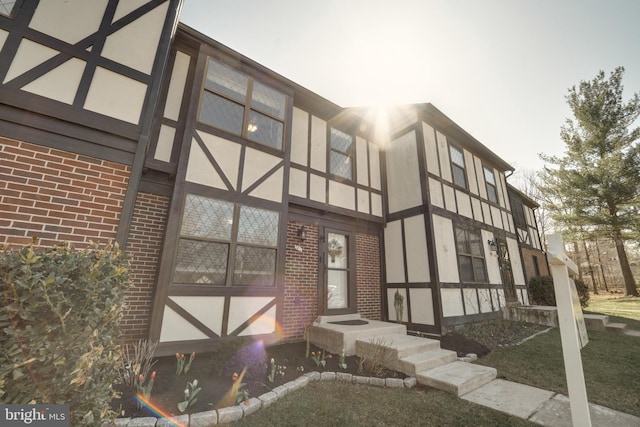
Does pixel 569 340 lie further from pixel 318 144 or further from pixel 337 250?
pixel 318 144

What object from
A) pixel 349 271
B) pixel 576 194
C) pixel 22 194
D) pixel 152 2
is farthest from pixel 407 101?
pixel 576 194

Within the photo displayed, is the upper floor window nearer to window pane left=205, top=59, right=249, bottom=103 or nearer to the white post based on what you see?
window pane left=205, top=59, right=249, bottom=103

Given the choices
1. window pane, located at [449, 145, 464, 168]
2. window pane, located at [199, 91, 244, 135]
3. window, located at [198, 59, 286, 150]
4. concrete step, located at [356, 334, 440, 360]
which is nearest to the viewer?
concrete step, located at [356, 334, 440, 360]

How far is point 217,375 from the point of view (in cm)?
340

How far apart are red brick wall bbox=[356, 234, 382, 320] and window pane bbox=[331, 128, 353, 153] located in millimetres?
2776

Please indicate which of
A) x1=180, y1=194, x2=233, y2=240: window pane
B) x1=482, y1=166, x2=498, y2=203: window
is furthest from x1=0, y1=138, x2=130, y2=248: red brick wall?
x1=482, y1=166, x2=498, y2=203: window

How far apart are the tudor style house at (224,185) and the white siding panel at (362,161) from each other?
49 millimetres

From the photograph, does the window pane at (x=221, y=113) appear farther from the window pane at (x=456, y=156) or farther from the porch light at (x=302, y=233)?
the window pane at (x=456, y=156)

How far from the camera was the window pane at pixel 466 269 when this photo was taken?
7.29 meters

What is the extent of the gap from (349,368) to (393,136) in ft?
23.5

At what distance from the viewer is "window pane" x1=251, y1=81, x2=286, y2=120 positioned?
5.86 m

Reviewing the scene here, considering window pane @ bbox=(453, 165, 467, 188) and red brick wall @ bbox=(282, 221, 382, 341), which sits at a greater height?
window pane @ bbox=(453, 165, 467, 188)

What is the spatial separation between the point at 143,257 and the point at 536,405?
6.11 meters

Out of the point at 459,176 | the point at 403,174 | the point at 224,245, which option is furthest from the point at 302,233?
the point at 459,176
